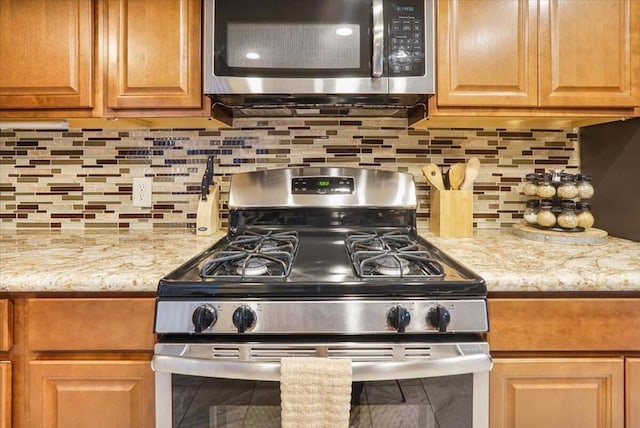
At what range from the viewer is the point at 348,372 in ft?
2.83

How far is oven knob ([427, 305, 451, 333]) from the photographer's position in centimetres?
91

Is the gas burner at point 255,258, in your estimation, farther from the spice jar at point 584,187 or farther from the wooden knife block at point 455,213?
the spice jar at point 584,187

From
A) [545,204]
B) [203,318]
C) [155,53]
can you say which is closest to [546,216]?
[545,204]

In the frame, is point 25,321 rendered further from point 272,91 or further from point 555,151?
point 555,151

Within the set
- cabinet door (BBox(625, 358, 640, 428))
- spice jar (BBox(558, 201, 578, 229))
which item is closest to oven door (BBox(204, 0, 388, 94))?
spice jar (BBox(558, 201, 578, 229))

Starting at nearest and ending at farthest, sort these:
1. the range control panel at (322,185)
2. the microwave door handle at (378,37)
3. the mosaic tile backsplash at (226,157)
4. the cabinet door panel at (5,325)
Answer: the cabinet door panel at (5,325), the microwave door handle at (378,37), the range control panel at (322,185), the mosaic tile backsplash at (226,157)

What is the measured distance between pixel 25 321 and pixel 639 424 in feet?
4.86

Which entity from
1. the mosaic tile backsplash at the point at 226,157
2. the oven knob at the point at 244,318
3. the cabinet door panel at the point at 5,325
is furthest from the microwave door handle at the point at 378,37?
the cabinet door panel at the point at 5,325

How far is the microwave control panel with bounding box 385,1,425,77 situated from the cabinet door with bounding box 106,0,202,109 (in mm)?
616

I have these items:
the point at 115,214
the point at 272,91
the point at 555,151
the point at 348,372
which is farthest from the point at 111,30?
the point at 555,151

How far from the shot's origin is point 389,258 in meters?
1.12

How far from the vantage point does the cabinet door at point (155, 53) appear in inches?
51.6

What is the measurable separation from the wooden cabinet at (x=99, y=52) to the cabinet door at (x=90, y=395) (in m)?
0.80

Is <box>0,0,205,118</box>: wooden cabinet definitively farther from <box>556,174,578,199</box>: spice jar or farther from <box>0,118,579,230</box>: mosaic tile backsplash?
<box>556,174,578,199</box>: spice jar
